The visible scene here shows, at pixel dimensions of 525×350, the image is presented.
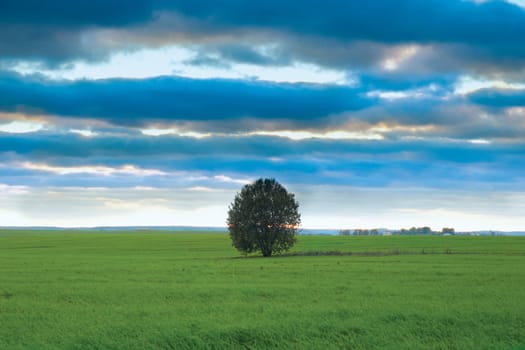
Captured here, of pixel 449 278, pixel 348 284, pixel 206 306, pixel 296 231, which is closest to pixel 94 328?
pixel 206 306

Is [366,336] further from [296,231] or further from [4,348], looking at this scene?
[296,231]

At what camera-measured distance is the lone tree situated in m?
78.4

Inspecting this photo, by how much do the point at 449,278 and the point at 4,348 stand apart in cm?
2954

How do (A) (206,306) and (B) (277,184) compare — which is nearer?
(A) (206,306)

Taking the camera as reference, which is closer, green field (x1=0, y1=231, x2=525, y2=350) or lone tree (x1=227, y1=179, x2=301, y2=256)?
green field (x1=0, y1=231, x2=525, y2=350)

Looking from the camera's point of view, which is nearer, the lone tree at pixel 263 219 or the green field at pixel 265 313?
the green field at pixel 265 313

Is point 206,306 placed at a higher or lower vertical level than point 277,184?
lower

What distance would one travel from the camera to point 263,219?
257 ft

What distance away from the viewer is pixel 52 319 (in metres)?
23.4

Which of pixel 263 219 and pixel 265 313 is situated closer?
pixel 265 313

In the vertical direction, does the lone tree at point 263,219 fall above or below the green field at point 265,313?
above

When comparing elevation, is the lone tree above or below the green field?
above

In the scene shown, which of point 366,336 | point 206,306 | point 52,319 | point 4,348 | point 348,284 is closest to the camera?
point 4,348

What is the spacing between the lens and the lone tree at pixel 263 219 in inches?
3088
